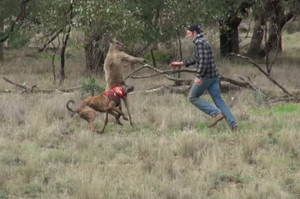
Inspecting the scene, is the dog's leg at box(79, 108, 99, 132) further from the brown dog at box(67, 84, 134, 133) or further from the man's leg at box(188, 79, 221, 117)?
the man's leg at box(188, 79, 221, 117)

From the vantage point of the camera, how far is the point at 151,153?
7387 millimetres

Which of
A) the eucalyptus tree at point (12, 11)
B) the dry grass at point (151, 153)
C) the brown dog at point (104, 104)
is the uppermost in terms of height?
the eucalyptus tree at point (12, 11)

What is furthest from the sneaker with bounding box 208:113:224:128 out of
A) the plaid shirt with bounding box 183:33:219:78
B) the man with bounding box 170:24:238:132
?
the plaid shirt with bounding box 183:33:219:78

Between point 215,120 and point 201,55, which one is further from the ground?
point 201,55

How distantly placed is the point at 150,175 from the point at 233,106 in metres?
5.12

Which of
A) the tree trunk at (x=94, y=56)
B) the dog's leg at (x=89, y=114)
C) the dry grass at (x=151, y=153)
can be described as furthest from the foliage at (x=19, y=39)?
the dog's leg at (x=89, y=114)

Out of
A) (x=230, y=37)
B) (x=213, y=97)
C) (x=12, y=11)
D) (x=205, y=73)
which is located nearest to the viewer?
(x=205, y=73)

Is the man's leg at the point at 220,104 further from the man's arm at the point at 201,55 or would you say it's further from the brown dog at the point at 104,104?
the brown dog at the point at 104,104

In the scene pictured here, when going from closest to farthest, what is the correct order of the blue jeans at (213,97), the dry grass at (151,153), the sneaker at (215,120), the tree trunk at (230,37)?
the dry grass at (151,153) → the blue jeans at (213,97) → the sneaker at (215,120) → the tree trunk at (230,37)

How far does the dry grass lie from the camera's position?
598 cm

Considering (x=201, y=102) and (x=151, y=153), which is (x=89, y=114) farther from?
(x=151, y=153)

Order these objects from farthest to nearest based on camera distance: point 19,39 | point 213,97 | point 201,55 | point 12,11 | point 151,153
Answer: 1. point 12,11
2. point 19,39
3. point 213,97
4. point 201,55
5. point 151,153

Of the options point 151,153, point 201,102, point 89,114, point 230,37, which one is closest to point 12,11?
point 230,37

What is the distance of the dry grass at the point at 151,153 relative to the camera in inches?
235
